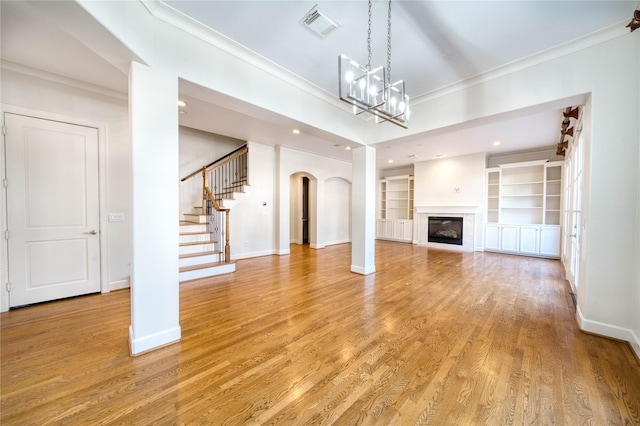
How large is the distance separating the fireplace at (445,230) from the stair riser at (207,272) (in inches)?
255

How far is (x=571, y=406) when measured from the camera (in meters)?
1.57

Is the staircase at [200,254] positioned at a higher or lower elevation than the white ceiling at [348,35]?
lower

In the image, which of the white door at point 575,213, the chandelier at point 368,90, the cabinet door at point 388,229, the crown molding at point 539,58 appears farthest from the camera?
the cabinet door at point 388,229

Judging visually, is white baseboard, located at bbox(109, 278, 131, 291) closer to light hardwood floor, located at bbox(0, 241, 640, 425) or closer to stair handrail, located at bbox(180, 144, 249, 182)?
light hardwood floor, located at bbox(0, 241, 640, 425)

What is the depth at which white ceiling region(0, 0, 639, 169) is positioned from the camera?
82.1 inches

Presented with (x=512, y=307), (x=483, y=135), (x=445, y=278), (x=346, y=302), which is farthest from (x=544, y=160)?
(x=346, y=302)

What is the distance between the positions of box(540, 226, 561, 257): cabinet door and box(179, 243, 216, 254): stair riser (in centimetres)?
825

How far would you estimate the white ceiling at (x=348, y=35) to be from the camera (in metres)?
2.08

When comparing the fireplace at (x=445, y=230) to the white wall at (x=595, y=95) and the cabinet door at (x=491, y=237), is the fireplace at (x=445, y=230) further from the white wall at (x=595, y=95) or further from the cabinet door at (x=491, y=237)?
the white wall at (x=595, y=95)

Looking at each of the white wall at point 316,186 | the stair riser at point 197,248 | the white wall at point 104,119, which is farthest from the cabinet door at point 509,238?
the white wall at point 104,119

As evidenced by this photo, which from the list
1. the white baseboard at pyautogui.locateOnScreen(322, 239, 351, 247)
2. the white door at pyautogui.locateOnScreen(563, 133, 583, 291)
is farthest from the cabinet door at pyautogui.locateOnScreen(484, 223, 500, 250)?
the white baseboard at pyautogui.locateOnScreen(322, 239, 351, 247)

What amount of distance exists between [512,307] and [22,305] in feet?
20.7

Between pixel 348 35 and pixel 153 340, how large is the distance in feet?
11.5

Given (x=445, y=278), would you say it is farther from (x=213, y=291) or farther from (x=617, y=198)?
(x=213, y=291)
